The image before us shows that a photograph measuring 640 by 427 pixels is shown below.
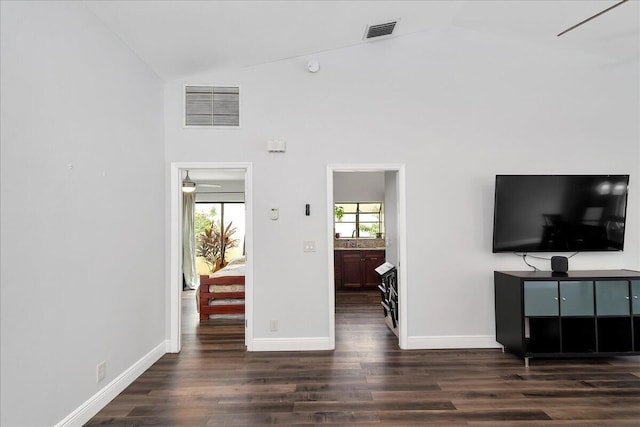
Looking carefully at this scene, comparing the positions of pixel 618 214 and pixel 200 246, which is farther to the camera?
pixel 200 246

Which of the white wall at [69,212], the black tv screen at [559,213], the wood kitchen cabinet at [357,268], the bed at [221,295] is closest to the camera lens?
the white wall at [69,212]

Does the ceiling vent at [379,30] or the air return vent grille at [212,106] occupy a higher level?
the ceiling vent at [379,30]

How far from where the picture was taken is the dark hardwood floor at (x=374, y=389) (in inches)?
103

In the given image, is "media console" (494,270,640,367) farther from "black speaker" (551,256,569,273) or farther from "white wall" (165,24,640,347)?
"white wall" (165,24,640,347)

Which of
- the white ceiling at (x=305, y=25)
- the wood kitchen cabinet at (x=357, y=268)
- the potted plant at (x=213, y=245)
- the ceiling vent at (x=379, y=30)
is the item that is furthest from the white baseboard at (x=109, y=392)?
the potted plant at (x=213, y=245)

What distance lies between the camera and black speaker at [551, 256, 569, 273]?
3.77m

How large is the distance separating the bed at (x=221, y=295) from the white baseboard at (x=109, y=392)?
4.94 ft

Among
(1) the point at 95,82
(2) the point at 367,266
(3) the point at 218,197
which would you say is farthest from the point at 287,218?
(3) the point at 218,197

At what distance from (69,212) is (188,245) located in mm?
6384

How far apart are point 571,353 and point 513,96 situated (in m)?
2.80

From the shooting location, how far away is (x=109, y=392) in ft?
9.48

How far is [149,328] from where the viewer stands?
3635 mm

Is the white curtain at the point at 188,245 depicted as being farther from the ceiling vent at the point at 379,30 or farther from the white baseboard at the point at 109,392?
the ceiling vent at the point at 379,30

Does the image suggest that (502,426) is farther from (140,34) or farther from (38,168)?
(140,34)
